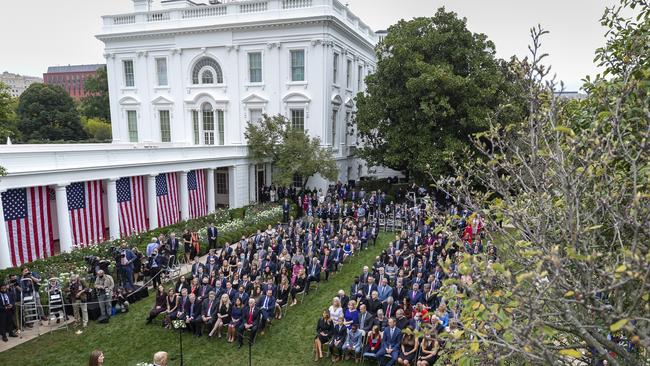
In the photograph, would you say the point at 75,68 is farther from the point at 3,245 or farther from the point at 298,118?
the point at 3,245

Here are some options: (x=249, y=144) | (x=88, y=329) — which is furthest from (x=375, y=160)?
(x=88, y=329)

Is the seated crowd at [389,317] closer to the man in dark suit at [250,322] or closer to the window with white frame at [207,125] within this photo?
the man in dark suit at [250,322]

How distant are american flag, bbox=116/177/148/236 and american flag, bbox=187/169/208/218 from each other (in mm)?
3418

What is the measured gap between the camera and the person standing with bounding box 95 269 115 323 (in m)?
12.6

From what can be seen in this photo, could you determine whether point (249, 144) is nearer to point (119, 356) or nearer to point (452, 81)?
point (452, 81)

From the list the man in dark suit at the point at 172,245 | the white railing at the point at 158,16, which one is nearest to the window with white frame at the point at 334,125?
the white railing at the point at 158,16

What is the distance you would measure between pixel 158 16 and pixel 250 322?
101ft

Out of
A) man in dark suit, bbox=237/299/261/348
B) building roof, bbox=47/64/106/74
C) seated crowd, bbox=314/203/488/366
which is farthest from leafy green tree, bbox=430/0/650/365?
building roof, bbox=47/64/106/74

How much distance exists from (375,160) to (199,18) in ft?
58.3

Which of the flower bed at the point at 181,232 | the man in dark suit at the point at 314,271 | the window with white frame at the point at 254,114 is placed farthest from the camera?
the window with white frame at the point at 254,114

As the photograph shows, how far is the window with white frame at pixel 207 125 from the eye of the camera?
112ft

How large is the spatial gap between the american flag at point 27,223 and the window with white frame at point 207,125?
18108mm

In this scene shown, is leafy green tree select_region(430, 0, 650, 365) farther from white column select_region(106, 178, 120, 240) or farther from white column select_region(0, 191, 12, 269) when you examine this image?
white column select_region(106, 178, 120, 240)

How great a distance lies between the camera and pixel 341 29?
104 ft
